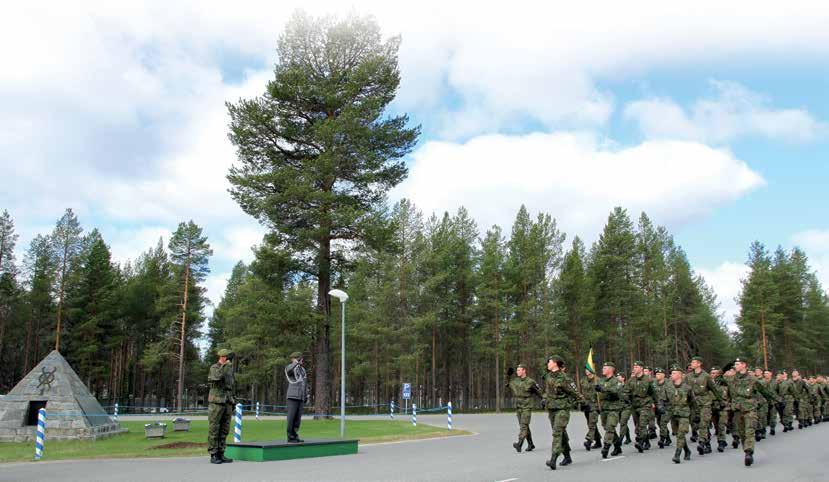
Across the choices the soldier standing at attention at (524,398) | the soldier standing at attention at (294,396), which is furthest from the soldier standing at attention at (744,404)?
the soldier standing at attention at (294,396)

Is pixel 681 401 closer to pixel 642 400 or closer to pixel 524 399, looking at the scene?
pixel 642 400

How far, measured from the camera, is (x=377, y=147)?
100 ft

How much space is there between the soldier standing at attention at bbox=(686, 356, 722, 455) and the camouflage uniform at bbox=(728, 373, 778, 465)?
38cm

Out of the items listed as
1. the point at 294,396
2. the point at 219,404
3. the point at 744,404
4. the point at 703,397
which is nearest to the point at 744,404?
the point at 744,404

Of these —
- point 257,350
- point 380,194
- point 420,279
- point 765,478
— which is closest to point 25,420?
point 380,194

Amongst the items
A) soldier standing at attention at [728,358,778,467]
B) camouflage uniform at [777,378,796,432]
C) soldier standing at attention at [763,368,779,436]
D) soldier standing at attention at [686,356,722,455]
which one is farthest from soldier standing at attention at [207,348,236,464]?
camouflage uniform at [777,378,796,432]

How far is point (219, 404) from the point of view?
13.4 metres

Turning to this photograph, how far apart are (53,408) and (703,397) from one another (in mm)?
20695

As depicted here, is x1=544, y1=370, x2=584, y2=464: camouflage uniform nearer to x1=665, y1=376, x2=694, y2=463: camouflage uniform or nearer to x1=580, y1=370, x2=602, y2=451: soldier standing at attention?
x1=580, y1=370, x2=602, y2=451: soldier standing at attention

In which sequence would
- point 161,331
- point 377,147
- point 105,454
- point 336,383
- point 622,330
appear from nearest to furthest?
point 105,454
point 377,147
point 622,330
point 161,331
point 336,383

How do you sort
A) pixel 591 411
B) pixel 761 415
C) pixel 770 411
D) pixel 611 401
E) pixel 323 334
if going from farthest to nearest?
pixel 323 334 < pixel 770 411 < pixel 761 415 < pixel 591 411 < pixel 611 401

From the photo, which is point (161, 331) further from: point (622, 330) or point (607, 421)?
point (607, 421)

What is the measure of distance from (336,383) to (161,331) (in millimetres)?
21885

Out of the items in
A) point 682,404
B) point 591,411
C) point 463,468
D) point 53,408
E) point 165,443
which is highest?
point 682,404
